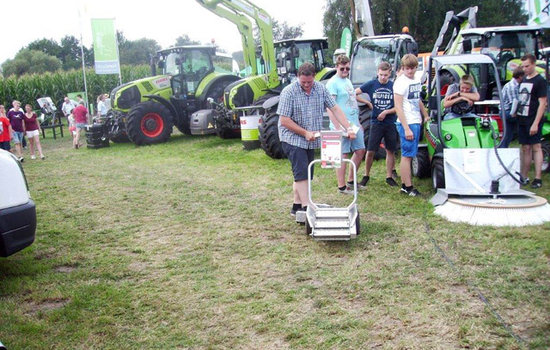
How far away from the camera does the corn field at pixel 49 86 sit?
2772cm

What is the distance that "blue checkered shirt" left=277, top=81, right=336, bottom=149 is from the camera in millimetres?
5309

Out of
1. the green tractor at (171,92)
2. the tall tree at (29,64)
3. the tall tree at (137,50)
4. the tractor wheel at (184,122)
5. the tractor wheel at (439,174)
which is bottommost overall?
the tractor wheel at (439,174)

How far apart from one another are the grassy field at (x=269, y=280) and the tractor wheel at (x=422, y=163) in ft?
0.55

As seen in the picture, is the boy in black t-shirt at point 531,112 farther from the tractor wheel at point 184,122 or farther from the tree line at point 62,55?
the tree line at point 62,55

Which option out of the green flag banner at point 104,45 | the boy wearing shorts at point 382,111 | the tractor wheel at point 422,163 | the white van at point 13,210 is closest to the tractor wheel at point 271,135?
the boy wearing shorts at point 382,111

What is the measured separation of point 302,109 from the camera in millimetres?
5352

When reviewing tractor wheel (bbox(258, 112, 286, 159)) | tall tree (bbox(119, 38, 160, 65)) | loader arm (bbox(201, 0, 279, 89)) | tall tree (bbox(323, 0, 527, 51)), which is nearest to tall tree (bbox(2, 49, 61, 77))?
tall tree (bbox(119, 38, 160, 65))

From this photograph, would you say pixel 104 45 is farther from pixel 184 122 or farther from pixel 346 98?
pixel 346 98

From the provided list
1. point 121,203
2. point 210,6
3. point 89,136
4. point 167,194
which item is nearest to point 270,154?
point 167,194

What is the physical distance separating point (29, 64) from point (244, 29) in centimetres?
4961

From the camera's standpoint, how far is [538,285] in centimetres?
377

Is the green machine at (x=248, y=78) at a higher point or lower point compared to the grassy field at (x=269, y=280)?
higher

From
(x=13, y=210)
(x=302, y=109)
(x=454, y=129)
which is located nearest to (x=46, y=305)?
(x=13, y=210)

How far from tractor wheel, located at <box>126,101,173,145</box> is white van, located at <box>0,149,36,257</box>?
9.96 metres
